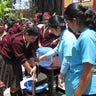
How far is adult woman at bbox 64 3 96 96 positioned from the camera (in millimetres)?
2795

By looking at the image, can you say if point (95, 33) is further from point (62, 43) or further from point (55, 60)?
point (55, 60)

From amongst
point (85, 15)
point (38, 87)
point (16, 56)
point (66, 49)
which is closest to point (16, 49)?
point (16, 56)

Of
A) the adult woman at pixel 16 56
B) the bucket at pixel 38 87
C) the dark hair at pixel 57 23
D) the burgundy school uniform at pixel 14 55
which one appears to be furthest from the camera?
the bucket at pixel 38 87

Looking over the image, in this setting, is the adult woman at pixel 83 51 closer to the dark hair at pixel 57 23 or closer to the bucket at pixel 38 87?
the dark hair at pixel 57 23

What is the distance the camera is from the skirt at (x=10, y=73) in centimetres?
534

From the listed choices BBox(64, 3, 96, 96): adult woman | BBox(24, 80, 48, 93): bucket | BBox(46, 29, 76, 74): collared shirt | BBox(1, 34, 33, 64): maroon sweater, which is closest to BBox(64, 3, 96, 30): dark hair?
BBox(64, 3, 96, 96): adult woman

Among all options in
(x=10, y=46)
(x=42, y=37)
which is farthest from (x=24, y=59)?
(x=42, y=37)

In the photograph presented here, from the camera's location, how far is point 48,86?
596 cm

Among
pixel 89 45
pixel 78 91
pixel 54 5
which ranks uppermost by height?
pixel 89 45

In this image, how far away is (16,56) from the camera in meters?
4.97

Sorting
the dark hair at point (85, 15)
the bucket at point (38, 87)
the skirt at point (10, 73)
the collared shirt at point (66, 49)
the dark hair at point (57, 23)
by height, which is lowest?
the bucket at point (38, 87)

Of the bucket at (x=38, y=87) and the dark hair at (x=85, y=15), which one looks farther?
the bucket at (x=38, y=87)

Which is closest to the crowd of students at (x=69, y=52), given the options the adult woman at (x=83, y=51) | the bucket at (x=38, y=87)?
the adult woman at (x=83, y=51)

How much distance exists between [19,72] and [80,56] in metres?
2.72
